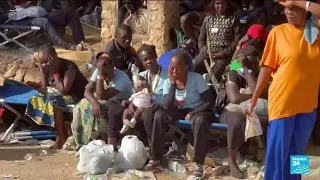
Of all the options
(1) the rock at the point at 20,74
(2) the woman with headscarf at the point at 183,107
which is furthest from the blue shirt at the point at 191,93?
(1) the rock at the point at 20,74

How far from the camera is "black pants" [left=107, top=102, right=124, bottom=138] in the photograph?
6277mm

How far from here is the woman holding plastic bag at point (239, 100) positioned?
5805 millimetres

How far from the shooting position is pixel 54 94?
671 centimetres

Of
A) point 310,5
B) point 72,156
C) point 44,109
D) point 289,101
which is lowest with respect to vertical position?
point 72,156

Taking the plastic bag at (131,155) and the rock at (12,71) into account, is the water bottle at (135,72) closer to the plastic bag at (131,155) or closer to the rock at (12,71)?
the plastic bag at (131,155)

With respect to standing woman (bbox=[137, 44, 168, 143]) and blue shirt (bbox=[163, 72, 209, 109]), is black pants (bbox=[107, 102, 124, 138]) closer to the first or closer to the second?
standing woman (bbox=[137, 44, 168, 143])

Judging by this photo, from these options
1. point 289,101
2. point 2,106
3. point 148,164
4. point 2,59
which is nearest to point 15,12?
point 2,59

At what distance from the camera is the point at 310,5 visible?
4551mm

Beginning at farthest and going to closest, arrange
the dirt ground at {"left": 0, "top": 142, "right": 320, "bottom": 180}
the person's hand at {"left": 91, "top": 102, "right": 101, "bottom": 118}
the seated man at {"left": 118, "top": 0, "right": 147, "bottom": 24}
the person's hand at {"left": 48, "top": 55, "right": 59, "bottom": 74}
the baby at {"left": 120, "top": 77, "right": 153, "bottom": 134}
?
1. the seated man at {"left": 118, "top": 0, "right": 147, "bottom": 24}
2. the person's hand at {"left": 48, "top": 55, "right": 59, "bottom": 74}
3. the person's hand at {"left": 91, "top": 102, "right": 101, "bottom": 118}
4. the baby at {"left": 120, "top": 77, "right": 153, "bottom": 134}
5. the dirt ground at {"left": 0, "top": 142, "right": 320, "bottom": 180}

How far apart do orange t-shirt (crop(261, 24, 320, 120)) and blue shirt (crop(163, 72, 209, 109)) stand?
136cm

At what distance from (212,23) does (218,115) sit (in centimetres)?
168

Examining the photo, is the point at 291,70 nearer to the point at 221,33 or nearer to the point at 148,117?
the point at 148,117

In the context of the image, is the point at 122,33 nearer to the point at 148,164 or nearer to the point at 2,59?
the point at 148,164

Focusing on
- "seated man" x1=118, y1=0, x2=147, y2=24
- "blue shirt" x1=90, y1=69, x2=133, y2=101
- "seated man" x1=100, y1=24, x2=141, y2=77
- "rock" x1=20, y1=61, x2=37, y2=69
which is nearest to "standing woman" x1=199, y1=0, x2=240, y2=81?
"seated man" x1=100, y1=24, x2=141, y2=77
